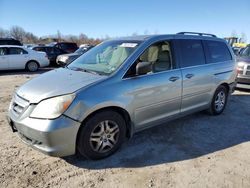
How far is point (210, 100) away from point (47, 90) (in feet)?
11.4

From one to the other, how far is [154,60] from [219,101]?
7.53 ft

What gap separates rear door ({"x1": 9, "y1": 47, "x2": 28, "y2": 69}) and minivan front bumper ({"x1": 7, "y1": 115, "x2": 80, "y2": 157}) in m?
11.0

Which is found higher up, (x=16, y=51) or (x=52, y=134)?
(x=16, y=51)

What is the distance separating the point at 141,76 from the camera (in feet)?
12.0

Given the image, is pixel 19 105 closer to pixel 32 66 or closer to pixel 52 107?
pixel 52 107

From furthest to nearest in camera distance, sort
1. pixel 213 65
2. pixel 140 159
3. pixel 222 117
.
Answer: pixel 222 117 → pixel 213 65 → pixel 140 159

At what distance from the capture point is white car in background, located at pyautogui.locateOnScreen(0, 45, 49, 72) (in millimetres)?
12695

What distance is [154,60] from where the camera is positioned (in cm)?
409

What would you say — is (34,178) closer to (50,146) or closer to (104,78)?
(50,146)

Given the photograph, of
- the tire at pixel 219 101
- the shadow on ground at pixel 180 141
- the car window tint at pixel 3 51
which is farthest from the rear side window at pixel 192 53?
the car window tint at pixel 3 51

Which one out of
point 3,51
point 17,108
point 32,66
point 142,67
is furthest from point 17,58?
point 142,67

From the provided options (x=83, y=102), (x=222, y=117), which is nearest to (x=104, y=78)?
(x=83, y=102)

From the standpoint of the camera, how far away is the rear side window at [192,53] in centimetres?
442

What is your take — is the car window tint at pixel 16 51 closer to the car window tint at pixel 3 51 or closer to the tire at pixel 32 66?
the car window tint at pixel 3 51
